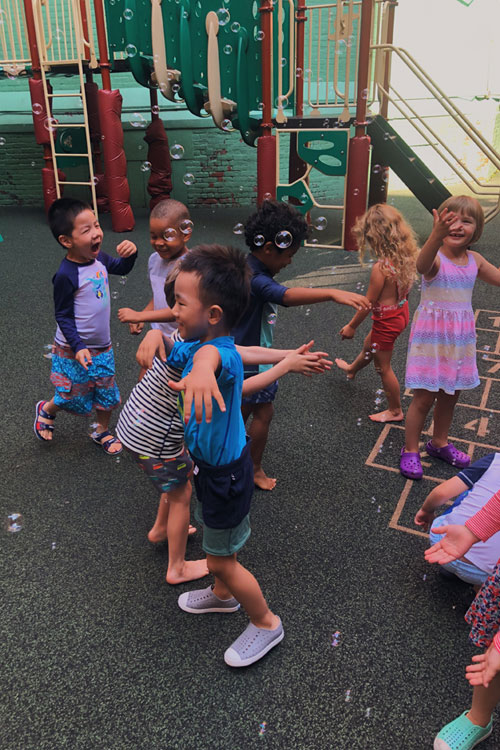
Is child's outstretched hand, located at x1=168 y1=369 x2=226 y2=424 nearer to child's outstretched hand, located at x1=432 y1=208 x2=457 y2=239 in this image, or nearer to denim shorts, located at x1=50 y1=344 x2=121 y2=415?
child's outstretched hand, located at x1=432 y1=208 x2=457 y2=239

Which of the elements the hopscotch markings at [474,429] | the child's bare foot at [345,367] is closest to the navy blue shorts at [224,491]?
the hopscotch markings at [474,429]

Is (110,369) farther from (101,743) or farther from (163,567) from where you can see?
(101,743)

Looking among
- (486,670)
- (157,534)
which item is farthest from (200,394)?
(157,534)

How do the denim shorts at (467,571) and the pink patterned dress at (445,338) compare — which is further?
the pink patterned dress at (445,338)

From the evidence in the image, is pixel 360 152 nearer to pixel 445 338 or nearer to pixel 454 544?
pixel 445 338

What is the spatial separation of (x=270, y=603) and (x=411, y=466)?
105 cm

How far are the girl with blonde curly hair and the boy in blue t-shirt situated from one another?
65.9 inches

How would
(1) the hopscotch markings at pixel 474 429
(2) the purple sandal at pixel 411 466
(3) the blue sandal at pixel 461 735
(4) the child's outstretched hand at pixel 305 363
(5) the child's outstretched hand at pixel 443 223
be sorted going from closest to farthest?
1. (3) the blue sandal at pixel 461 735
2. (4) the child's outstretched hand at pixel 305 363
3. (5) the child's outstretched hand at pixel 443 223
4. (1) the hopscotch markings at pixel 474 429
5. (2) the purple sandal at pixel 411 466

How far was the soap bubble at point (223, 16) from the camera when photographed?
6.46 metres

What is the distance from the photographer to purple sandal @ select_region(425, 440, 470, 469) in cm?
281

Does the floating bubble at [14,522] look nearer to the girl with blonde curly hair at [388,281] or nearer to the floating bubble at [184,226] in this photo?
the floating bubble at [184,226]

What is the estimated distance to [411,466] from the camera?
273 cm

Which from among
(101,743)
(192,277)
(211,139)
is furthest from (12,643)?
(211,139)

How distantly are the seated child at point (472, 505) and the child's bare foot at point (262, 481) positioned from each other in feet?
2.81
